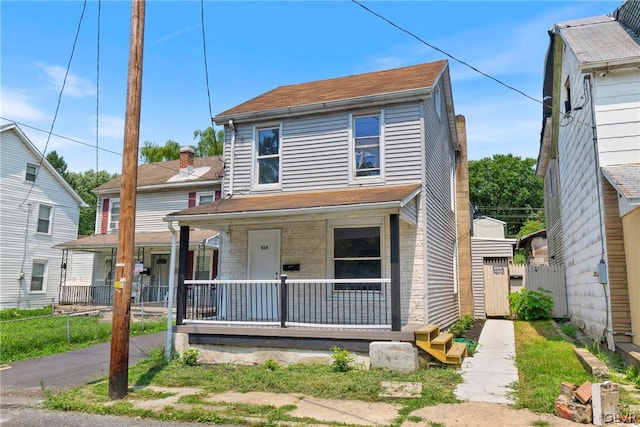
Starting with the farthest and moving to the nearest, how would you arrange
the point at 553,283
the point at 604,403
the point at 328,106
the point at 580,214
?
the point at 553,283
the point at 328,106
the point at 580,214
the point at 604,403

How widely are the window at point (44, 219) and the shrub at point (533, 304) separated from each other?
72.7ft

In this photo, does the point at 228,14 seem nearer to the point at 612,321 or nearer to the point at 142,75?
the point at 142,75

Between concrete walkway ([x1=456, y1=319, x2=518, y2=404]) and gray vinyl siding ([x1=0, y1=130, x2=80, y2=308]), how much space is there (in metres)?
20.0

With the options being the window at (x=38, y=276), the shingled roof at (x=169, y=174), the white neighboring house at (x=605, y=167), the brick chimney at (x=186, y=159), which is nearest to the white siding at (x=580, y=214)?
the white neighboring house at (x=605, y=167)

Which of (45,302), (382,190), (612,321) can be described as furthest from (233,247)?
(45,302)

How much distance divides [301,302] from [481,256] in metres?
8.52

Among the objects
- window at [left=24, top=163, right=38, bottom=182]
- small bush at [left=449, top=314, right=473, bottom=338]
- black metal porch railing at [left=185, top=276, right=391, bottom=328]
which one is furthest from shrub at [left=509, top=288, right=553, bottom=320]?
window at [left=24, top=163, right=38, bottom=182]

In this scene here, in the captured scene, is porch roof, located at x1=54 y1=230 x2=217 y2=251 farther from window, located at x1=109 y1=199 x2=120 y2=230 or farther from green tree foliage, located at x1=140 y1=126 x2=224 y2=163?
green tree foliage, located at x1=140 y1=126 x2=224 y2=163

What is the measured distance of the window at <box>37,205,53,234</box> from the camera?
23.0 m

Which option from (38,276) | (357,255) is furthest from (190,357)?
(38,276)

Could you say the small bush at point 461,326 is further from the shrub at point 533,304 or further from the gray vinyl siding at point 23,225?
the gray vinyl siding at point 23,225

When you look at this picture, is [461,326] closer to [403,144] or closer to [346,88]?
[403,144]

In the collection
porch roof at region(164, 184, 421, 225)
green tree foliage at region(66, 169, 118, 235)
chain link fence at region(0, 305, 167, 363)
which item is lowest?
chain link fence at region(0, 305, 167, 363)

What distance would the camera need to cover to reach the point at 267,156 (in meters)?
11.7
